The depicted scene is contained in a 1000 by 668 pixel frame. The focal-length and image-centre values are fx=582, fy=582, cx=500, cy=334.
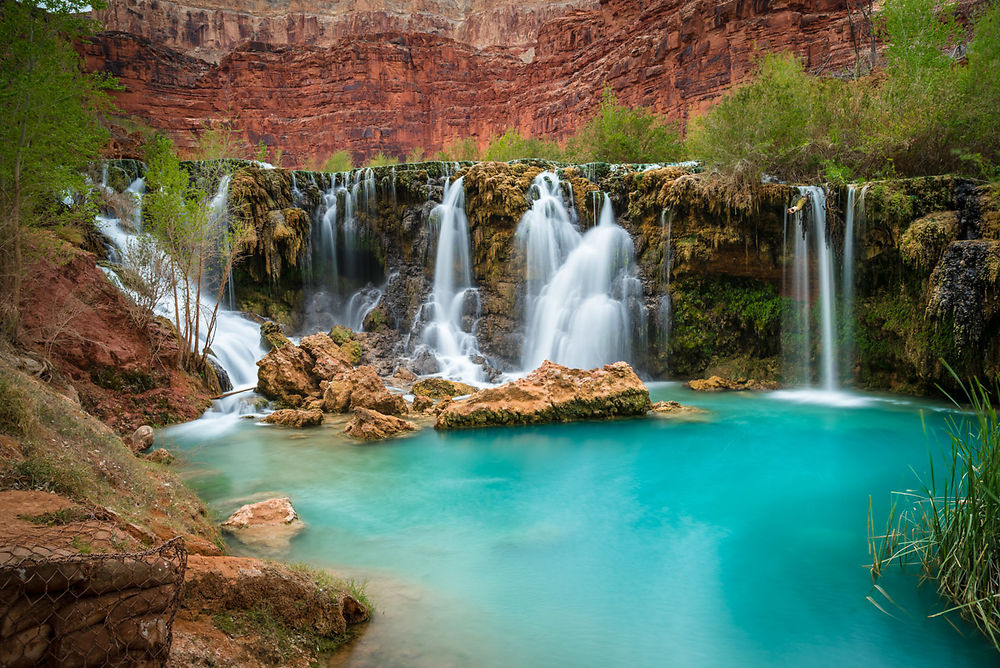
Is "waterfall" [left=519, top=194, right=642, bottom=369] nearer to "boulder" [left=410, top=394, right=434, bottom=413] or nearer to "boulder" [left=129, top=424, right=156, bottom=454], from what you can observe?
"boulder" [left=410, top=394, right=434, bottom=413]

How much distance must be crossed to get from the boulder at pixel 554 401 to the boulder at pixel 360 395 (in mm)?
1227

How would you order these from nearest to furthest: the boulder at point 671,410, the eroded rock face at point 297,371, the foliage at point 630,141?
the boulder at point 671,410
the eroded rock face at point 297,371
the foliage at point 630,141

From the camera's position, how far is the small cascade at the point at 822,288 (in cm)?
1526

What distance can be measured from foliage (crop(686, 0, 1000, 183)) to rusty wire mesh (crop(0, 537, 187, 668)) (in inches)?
659

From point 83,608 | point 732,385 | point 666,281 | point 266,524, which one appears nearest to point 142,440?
point 266,524

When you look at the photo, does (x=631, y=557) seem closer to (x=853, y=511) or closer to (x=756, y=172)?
(x=853, y=511)

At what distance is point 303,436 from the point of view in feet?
35.6

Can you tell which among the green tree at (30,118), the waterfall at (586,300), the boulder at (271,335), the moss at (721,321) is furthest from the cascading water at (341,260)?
the green tree at (30,118)

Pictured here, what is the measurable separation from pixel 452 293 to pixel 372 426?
32.3ft

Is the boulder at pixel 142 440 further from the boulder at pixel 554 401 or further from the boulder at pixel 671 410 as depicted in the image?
the boulder at pixel 671 410

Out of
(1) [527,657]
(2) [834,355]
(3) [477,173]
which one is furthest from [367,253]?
(1) [527,657]

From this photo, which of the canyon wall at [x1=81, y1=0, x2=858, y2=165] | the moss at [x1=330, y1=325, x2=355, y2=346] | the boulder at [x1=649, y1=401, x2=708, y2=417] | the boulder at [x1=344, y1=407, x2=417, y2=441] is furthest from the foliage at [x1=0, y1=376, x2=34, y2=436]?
the canyon wall at [x1=81, y1=0, x2=858, y2=165]

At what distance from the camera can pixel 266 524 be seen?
666 cm

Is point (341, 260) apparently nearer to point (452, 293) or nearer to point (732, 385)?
point (452, 293)
